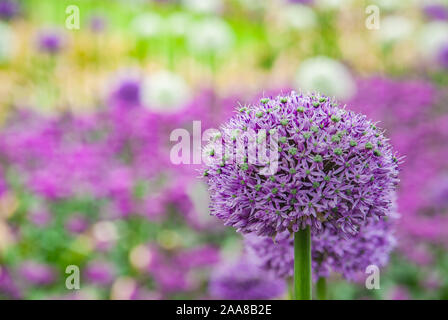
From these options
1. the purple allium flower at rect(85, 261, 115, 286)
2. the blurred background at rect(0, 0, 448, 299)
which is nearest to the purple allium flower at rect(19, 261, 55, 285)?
the blurred background at rect(0, 0, 448, 299)

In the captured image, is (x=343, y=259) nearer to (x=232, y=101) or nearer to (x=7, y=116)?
(x=232, y=101)

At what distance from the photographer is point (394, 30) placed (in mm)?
10297

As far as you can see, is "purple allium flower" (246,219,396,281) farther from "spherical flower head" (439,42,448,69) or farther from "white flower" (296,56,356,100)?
"spherical flower head" (439,42,448,69)

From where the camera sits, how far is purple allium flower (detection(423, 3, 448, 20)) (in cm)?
1142

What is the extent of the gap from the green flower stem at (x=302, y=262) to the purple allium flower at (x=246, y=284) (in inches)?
51.9

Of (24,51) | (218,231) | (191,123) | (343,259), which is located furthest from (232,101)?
(343,259)

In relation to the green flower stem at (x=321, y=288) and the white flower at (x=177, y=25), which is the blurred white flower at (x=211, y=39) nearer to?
the white flower at (x=177, y=25)

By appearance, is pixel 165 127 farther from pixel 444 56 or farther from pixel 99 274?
pixel 444 56

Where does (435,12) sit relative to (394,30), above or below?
above

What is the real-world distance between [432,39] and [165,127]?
5.65 meters

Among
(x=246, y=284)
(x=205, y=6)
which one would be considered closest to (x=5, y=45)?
(x=205, y=6)

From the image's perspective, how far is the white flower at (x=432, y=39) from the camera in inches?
379

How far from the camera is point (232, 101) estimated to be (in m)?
8.09
